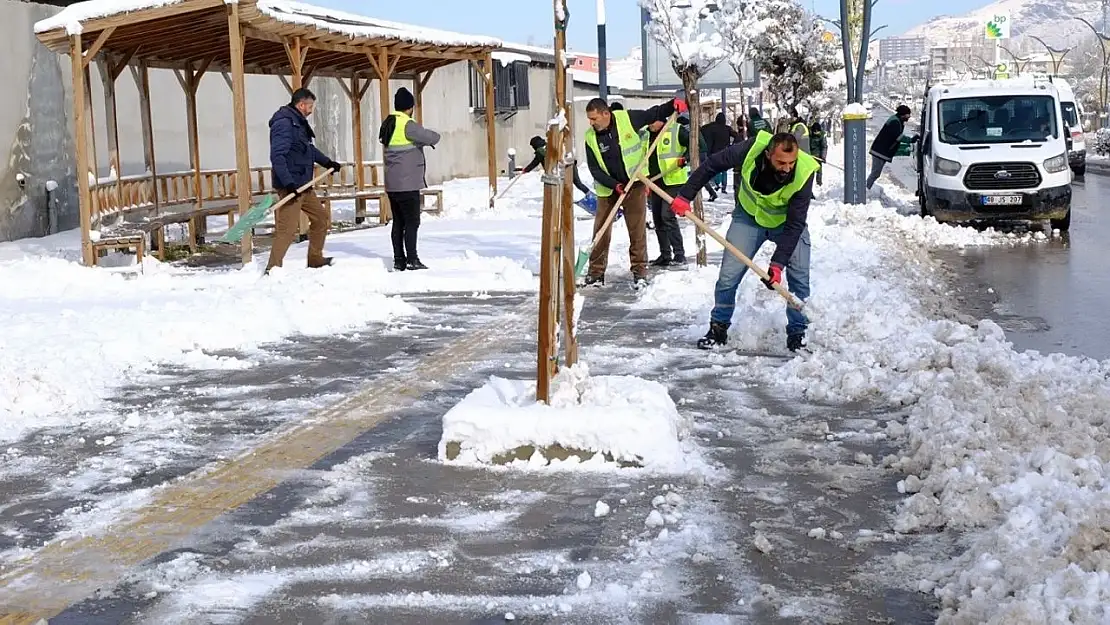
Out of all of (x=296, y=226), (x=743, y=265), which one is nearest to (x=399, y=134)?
(x=296, y=226)

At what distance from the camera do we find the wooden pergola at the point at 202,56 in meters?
12.8

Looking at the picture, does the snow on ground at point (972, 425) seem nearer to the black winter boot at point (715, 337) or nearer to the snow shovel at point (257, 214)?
the black winter boot at point (715, 337)

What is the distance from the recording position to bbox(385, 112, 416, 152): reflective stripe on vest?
12844 mm

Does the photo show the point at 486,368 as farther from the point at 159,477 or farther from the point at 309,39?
the point at 309,39

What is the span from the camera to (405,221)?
12.6m

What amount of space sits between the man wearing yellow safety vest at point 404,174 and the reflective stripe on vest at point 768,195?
4.74 m

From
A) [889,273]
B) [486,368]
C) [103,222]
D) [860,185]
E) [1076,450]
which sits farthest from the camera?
[860,185]

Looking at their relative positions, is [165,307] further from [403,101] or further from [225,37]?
[225,37]

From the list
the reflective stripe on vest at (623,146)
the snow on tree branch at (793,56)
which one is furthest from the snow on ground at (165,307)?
the snow on tree branch at (793,56)

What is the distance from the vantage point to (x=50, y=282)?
39.5 ft

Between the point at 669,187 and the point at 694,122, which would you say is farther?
the point at 694,122

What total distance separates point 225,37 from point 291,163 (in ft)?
18.2

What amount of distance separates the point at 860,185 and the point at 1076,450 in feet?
49.9

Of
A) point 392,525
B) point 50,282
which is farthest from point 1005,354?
point 50,282
